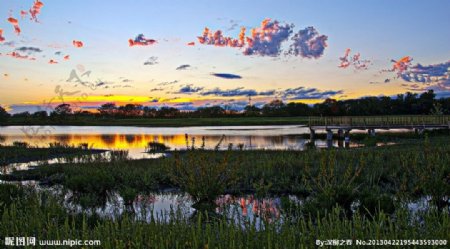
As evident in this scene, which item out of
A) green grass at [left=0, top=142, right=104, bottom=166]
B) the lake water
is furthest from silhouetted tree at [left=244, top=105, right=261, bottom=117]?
green grass at [left=0, top=142, right=104, bottom=166]

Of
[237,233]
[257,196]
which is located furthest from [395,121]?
[237,233]

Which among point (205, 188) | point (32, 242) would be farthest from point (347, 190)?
point (32, 242)

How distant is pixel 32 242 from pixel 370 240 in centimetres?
549

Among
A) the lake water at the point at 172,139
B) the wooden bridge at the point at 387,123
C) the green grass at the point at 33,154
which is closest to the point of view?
the green grass at the point at 33,154

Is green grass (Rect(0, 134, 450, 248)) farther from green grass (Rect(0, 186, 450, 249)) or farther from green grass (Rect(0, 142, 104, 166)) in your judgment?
green grass (Rect(0, 142, 104, 166))

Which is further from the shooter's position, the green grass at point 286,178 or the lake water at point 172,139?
the lake water at point 172,139

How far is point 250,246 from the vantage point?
20.1ft

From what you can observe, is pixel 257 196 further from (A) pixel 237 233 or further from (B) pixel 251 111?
(B) pixel 251 111

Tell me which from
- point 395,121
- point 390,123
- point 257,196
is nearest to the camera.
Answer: point 257,196

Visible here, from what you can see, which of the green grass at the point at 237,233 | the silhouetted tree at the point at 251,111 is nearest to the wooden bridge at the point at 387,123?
the green grass at the point at 237,233

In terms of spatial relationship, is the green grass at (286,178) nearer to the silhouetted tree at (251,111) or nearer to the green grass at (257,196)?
the green grass at (257,196)

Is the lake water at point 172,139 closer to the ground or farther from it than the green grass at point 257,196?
closer to the ground

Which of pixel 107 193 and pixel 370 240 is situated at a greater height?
pixel 370 240

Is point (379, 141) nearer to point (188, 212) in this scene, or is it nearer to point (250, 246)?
point (188, 212)
